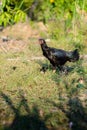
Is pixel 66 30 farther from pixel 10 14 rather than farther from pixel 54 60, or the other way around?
pixel 10 14

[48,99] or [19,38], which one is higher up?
[48,99]

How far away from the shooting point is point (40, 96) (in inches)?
Answer: 297

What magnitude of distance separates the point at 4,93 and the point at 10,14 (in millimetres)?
1764

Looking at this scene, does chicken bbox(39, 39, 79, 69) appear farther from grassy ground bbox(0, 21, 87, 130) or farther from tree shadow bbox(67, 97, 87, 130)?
tree shadow bbox(67, 97, 87, 130)

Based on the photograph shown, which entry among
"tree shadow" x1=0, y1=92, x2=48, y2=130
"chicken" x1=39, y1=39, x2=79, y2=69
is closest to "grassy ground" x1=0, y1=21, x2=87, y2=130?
"tree shadow" x1=0, y1=92, x2=48, y2=130

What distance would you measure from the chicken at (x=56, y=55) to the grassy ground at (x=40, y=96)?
7.9 inches

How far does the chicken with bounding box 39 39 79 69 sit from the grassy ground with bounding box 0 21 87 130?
0.66 ft

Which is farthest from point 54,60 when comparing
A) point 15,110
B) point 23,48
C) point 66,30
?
point 66,30

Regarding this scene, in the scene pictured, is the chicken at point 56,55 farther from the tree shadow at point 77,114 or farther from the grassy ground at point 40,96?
the tree shadow at point 77,114

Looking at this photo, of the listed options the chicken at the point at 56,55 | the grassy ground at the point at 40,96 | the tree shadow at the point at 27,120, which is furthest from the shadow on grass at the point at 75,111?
the chicken at the point at 56,55

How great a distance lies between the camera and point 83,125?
6.54 metres

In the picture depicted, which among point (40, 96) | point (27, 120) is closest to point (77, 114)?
point (27, 120)

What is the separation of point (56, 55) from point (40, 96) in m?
1.50

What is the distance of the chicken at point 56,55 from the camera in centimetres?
884
